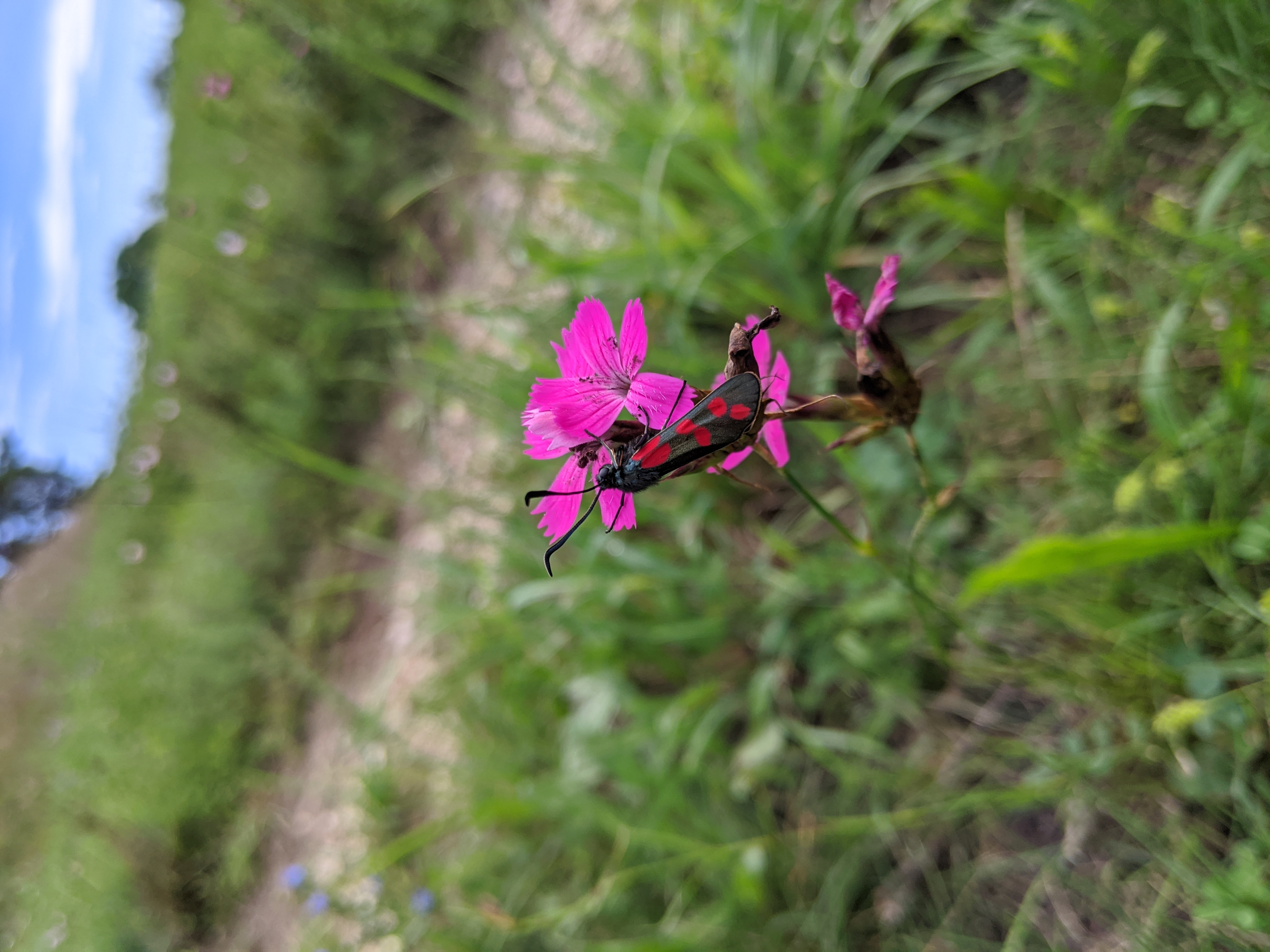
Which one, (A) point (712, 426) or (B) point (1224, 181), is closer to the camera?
(A) point (712, 426)

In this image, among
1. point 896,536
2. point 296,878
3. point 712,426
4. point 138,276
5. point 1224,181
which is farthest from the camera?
point 138,276

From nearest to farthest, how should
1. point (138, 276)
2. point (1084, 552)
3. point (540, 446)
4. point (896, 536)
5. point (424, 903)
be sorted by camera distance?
point (540, 446), point (1084, 552), point (896, 536), point (424, 903), point (138, 276)

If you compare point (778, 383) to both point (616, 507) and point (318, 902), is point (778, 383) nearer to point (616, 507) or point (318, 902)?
point (616, 507)

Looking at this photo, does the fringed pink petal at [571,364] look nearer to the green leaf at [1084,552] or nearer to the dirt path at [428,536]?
the green leaf at [1084,552]

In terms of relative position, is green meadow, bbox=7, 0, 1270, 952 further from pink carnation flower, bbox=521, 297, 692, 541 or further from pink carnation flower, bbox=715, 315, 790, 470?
pink carnation flower, bbox=521, 297, 692, 541

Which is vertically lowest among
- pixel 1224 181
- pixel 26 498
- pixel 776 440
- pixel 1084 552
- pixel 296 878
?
pixel 26 498

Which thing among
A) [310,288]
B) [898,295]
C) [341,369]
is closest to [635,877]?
[898,295]

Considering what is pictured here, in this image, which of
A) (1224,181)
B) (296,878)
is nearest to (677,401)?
(1224,181)
